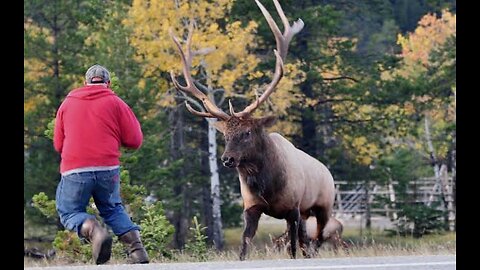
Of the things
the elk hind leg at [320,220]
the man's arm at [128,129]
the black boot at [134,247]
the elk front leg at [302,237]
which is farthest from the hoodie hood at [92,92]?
the elk hind leg at [320,220]

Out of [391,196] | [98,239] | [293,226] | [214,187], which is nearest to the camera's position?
[98,239]

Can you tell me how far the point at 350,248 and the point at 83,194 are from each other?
5786 mm

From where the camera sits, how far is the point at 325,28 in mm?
31266

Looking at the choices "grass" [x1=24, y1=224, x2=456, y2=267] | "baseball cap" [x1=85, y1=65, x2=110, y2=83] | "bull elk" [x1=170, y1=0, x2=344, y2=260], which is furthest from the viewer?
"bull elk" [x1=170, y1=0, x2=344, y2=260]

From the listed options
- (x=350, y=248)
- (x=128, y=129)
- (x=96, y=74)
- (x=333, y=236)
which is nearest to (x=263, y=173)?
(x=350, y=248)

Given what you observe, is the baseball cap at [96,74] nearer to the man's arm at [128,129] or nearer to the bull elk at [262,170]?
the man's arm at [128,129]

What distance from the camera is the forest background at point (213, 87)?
94.1 ft

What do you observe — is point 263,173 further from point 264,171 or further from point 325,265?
point 325,265

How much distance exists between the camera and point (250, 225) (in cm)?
1310

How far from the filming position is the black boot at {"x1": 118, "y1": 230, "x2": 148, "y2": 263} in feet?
33.0

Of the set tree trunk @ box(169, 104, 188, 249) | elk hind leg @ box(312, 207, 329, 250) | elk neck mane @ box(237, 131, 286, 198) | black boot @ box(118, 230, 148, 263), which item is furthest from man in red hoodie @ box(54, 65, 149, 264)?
tree trunk @ box(169, 104, 188, 249)

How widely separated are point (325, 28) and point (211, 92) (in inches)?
165

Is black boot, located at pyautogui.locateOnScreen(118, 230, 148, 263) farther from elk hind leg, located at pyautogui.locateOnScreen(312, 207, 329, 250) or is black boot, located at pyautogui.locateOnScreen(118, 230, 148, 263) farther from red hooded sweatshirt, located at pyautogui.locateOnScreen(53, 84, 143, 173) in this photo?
elk hind leg, located at pyautogui.locateOnScreen(312, 207, 329, 250)

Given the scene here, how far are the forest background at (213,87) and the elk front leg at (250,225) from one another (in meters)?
13.7
